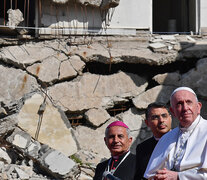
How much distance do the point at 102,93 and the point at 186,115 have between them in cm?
418

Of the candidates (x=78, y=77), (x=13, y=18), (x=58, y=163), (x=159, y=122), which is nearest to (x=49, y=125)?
(x=58, y=163)

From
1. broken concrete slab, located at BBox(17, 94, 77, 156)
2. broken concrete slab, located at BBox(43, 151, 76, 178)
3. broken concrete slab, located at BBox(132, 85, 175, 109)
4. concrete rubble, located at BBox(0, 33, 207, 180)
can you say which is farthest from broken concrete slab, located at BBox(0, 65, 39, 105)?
broken concrete slab, located at BBox(132, 85, 175, 109)

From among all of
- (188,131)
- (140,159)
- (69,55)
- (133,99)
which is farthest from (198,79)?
(188,131)

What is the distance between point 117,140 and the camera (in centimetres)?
369

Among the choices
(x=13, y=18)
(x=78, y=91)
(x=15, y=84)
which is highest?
(x=13, y=18)

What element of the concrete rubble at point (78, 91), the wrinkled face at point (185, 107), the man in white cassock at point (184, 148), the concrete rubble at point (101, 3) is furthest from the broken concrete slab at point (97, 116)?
the wrinkled face at point (185, 107)

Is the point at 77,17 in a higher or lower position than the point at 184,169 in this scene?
higher

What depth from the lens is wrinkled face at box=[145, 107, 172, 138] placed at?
12.7ft

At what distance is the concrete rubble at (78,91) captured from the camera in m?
6.04

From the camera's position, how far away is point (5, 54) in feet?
22.7

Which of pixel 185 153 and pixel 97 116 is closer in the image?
pixel 185 153

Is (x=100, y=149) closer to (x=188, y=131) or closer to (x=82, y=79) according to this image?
(x=82, y=79)

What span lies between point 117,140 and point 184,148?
3.25 ft

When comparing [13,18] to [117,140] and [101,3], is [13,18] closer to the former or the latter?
[101,3]
